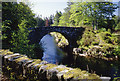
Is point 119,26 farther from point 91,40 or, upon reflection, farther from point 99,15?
point 91,40

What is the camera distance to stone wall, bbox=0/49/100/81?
273cm

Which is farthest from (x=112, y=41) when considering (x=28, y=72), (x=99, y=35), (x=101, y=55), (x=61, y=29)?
(x=28, y=72)

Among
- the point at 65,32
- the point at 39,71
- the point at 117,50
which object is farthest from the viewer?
the point at 65,32

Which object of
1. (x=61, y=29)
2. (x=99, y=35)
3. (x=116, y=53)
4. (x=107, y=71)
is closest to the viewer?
(x=107, y=71)

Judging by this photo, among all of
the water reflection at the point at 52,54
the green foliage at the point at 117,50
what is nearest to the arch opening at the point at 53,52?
the water reflection at the point at 52,54

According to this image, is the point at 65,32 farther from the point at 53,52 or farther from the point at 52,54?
the point at 52,54

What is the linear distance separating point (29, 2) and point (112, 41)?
18649mm

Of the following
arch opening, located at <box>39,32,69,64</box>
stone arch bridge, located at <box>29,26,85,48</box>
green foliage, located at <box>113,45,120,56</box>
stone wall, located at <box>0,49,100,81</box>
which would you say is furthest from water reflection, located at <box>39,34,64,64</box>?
stone wall, located at <box>0,49,100,81</box>

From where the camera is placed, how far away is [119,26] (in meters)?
35.2

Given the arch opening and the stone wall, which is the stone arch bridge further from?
the stone wall

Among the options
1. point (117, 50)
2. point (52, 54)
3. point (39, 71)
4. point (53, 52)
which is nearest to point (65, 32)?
point (53, 52)

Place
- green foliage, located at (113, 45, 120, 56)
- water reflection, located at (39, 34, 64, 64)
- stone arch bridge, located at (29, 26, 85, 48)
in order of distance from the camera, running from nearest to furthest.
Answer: water reflection, located at (39, 34, 64, 64), green foliage, located at (113, 45, 120, 56), stone arch bridge, located at (29, 26, 85, 48)

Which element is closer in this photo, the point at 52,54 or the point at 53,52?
the point at 52,54

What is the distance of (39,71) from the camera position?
3.22 m
